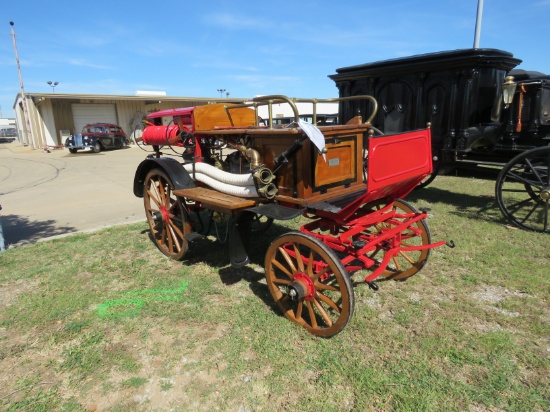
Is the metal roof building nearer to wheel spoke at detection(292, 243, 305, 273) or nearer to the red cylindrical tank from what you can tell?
the red cylindrical tank

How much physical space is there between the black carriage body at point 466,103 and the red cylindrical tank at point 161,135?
4.06m

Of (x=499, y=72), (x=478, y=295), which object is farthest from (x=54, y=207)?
(x=499, y=72)

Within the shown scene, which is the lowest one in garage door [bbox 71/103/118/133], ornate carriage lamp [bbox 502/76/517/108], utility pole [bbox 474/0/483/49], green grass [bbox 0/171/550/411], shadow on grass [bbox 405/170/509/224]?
green grass [bbox 0/171/550/411]

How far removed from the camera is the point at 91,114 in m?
24.8

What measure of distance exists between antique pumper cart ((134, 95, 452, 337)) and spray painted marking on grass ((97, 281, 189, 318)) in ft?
1.95

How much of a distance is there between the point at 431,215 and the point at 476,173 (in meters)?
1.06

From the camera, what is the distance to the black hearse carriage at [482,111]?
16.7 ft

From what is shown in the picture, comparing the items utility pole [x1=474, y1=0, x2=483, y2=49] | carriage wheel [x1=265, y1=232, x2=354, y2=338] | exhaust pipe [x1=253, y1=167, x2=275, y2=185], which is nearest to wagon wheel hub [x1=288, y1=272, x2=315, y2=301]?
carriage wheel [x1=265, y1=232, x2=354, y2=338]

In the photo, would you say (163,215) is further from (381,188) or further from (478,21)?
(478,21)

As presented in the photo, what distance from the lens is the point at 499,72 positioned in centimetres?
568

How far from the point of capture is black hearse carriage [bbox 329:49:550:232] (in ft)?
16.7

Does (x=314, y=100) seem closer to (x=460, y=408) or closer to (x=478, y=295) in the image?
(x=478, y=295)

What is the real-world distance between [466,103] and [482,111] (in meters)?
0.36

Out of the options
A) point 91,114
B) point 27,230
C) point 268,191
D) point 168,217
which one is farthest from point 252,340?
point 91,114
